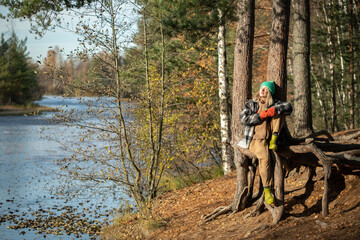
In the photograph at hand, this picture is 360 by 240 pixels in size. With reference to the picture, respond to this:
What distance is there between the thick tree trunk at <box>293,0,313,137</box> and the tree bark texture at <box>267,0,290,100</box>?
9.16 feet

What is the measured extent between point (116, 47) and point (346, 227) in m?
5.59

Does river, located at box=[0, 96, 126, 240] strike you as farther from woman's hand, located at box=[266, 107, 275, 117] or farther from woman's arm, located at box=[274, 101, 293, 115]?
woman's arm, located at box=[274, 101, 293, 115]

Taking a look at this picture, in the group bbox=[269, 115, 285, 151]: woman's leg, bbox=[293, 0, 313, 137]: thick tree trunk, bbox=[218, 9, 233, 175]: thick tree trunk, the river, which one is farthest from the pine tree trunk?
bbox=[218, 9, 233, 175]: thick tree trunk

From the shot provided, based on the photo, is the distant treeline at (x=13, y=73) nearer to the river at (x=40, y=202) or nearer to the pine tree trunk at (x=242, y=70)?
the river at (x=40, y=202)

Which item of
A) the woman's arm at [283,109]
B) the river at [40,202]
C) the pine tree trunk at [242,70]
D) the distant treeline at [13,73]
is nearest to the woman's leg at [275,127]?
the woman's arm at [283,109]

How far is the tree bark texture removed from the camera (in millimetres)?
6875

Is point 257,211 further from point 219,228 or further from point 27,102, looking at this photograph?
point 27,102

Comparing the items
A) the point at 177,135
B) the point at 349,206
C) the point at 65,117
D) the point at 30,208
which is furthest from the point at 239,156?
the point at 30,208

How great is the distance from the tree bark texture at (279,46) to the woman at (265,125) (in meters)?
0.84

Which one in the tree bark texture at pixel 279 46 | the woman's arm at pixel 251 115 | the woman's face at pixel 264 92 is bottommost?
the woman's arm at pixel 251 115

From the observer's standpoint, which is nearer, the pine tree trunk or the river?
the pine tree trunk

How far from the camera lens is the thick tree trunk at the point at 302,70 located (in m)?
9.53

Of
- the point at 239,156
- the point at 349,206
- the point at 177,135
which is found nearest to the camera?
the point at 349,206

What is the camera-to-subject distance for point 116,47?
8484 mm
